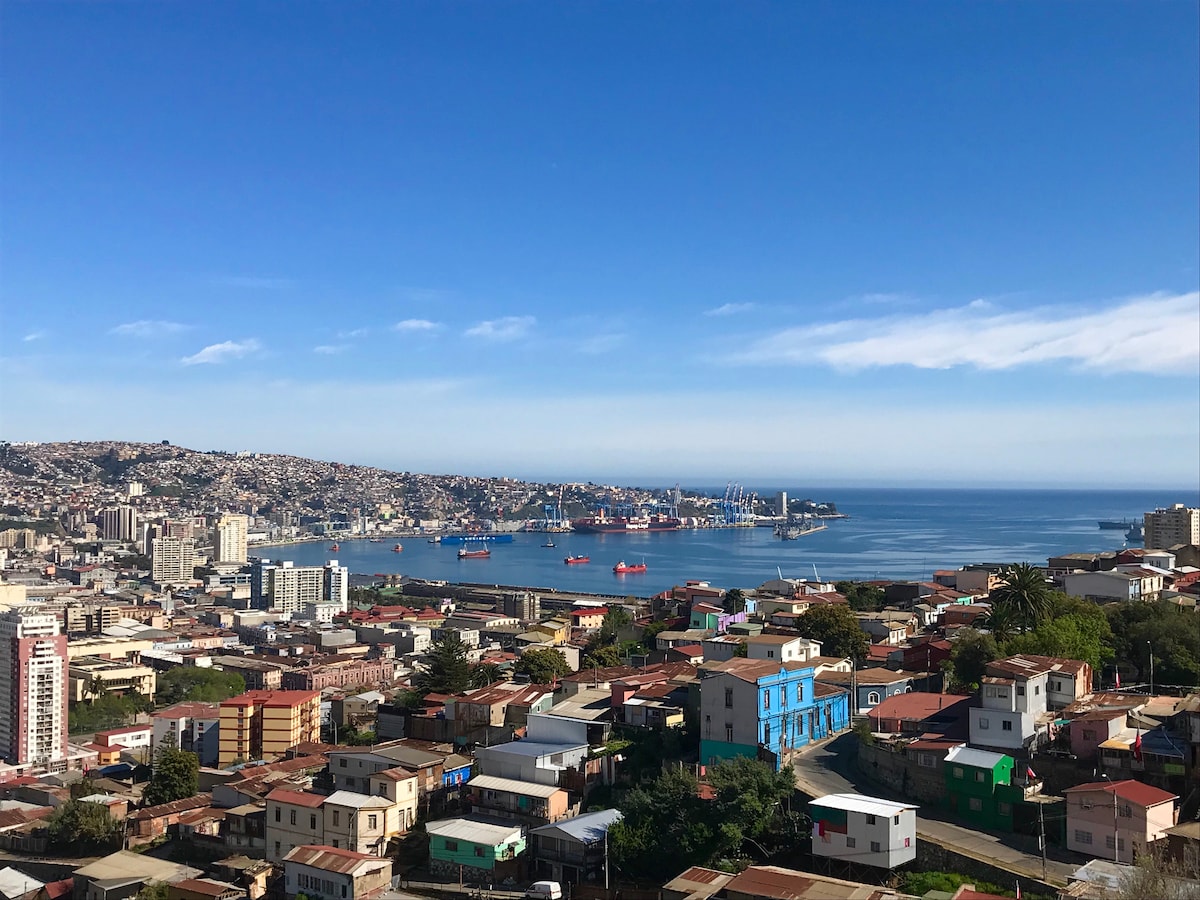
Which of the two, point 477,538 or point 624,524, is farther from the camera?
point 624,524

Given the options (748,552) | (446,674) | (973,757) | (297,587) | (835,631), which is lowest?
(297,587)

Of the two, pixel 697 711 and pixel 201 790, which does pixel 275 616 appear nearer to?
pixel 201 790

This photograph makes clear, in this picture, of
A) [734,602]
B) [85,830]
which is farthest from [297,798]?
[734,602]

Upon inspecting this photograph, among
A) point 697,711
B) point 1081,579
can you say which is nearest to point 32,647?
point 697,711

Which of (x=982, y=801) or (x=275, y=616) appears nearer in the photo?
(x=982, y=801)

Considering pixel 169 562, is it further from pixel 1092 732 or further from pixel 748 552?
pixel 1092 732

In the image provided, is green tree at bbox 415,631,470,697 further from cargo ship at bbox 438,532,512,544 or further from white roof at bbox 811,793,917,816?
cargo ship at bbox 438,532,512,544

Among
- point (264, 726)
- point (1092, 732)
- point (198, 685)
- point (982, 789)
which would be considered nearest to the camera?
point (982, 789)
